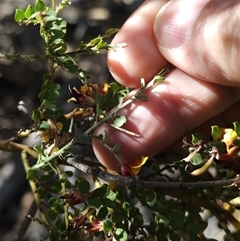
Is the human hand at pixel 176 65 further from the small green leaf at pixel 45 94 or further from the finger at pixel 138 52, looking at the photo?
the small green leaf at pixel 45 94

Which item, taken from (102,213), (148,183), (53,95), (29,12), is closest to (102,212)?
(102,213)

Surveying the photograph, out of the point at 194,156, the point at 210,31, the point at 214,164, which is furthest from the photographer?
the point at 210,31

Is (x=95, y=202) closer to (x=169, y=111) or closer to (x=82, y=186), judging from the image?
(x=82, y=186)

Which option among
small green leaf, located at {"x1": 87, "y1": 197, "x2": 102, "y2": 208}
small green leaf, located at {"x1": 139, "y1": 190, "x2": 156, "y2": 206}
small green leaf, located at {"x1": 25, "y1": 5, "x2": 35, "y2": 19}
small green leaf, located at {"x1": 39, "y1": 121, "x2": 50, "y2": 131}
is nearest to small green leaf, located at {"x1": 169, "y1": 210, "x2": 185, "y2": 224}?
small green leaf, located at {"x1": 139, "y1": 190, "x2": 156, "y2": 206}

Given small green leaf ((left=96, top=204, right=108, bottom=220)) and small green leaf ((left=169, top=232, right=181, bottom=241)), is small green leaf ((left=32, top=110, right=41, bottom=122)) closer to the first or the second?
small green leaf ((left=96, top=204, right=108, bottom=220))

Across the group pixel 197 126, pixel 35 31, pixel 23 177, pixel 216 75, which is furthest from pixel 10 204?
pixel 216 75

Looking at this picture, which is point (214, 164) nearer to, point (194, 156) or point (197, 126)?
point (194, 156)

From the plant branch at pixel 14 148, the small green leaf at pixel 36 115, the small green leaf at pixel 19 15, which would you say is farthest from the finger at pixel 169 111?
the small green leaf at pixel 19 15

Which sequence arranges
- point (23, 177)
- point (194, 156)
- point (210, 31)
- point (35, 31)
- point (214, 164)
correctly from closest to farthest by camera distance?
1. point (194, 156)
2. point (214, 164)
3. point (210, 31)
4. point (23, 177)
5. point (35, 31)
